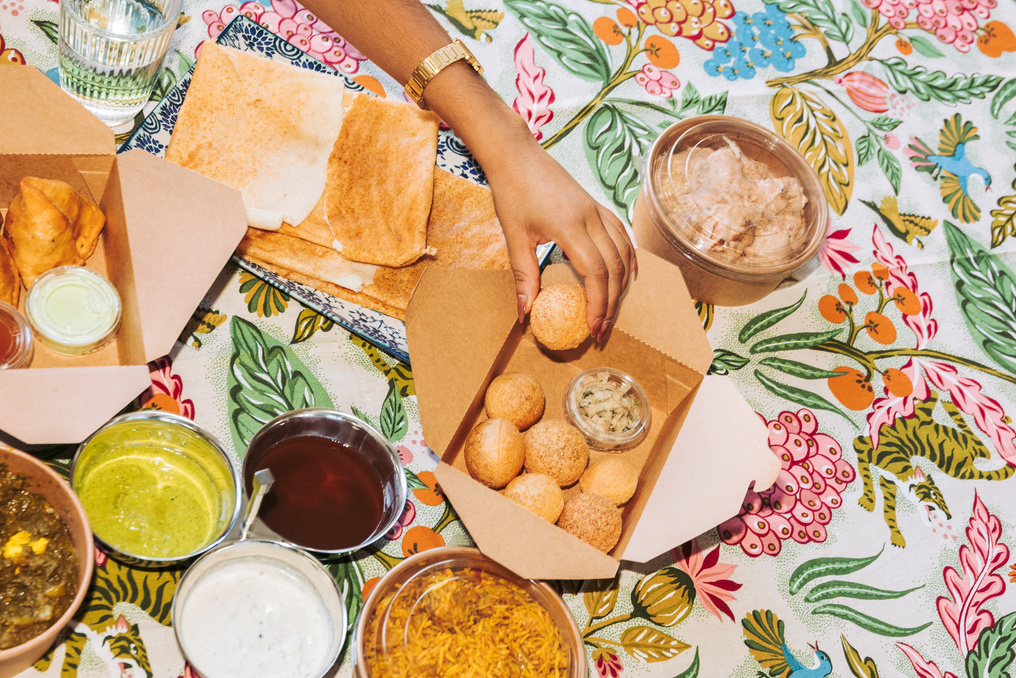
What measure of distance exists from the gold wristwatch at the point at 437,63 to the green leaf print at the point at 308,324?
52 centimetres

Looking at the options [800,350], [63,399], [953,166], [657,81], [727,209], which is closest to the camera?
[63,399]

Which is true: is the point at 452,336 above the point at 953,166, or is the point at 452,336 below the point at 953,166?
below

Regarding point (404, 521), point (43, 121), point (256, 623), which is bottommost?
point (256, 623)

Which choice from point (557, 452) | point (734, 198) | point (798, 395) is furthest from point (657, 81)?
point (557, 452)

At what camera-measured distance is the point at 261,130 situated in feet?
5.41

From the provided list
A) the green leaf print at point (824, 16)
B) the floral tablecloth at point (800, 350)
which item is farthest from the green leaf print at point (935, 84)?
the green leaf print at point (824, 16)

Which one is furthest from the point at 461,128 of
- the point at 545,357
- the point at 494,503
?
the point at 494,503

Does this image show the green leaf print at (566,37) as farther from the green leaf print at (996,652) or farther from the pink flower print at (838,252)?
the green leaf print at (996,652)

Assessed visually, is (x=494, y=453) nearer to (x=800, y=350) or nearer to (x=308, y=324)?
(x=308, y=324)

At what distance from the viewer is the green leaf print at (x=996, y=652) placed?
1.53m

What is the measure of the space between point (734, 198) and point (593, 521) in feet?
2.57

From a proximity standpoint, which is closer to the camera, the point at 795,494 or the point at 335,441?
the point at 335,441

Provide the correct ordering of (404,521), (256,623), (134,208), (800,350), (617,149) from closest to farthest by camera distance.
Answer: (256,623), (134,208), (404,521), (800,350), (617,149)

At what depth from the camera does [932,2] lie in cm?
234
